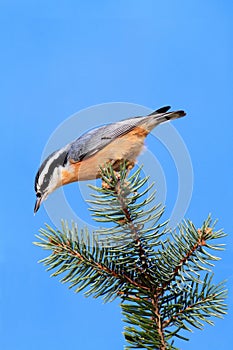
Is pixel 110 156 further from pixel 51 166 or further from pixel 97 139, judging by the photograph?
pixel 51 166

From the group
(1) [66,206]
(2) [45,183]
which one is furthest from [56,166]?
(1) [66,206]

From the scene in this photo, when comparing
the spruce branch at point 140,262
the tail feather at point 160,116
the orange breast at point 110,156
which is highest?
the tail feather at point 160,116

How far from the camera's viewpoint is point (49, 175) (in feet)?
7.02

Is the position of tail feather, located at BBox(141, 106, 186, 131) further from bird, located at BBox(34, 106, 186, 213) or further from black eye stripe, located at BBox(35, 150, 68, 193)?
→ black eye stripe, located at BBox(35, 150, 68, 193)

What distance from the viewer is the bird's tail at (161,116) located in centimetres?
203

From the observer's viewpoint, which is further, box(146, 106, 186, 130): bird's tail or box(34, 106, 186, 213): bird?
box(146, 106, 186, 130): bird's tail

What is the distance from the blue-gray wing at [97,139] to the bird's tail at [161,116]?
46 mm

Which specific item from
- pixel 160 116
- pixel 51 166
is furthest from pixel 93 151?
pixel 160 116

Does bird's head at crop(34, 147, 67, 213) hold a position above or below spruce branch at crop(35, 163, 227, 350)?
above

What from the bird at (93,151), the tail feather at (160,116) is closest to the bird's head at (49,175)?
the bird at (93,151)

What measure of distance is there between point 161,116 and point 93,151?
0.35m

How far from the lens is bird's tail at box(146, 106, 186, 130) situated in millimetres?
2033

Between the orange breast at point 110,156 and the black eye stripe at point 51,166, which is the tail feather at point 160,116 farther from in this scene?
the black eye stripe at point 51,166

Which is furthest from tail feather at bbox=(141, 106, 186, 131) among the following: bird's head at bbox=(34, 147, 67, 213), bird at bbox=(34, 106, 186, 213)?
bird's head at bbox=(34, 147, 67, 213)
